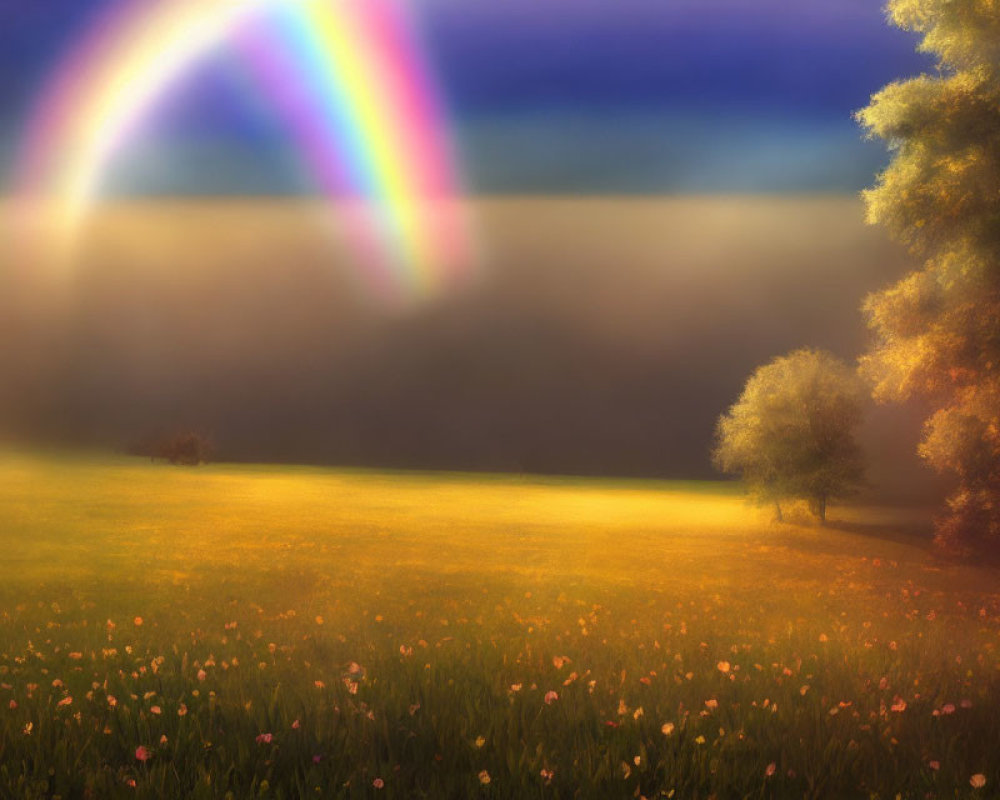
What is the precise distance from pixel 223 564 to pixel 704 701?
15.2m

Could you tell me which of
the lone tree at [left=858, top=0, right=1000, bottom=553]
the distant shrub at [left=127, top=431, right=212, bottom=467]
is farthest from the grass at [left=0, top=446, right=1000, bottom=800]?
the distant shrub at [left=127, top=431, right=212, bottom=467]

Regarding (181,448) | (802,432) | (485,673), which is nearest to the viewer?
(485,673)

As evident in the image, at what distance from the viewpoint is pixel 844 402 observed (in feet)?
114

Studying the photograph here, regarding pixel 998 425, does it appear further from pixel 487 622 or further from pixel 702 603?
pixel 487 622

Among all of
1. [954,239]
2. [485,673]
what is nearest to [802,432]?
[954,239]

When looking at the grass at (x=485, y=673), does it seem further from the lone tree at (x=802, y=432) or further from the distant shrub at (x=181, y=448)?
the distant shrub at (x=181, y=448)

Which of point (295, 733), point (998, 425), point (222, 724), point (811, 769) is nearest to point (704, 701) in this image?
point (811, 769)

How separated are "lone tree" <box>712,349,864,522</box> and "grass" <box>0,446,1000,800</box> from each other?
10056mm

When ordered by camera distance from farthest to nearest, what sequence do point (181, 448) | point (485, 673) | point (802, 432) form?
point (181, 448), point (802, 432), point (485, 673)

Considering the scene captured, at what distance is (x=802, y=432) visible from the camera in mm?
34750

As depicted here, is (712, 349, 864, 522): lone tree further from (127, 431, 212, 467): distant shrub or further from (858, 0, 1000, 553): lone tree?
(127, 431, 212, 467): distant shrub

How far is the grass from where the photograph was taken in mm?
5488

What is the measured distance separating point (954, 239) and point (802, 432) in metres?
13.9

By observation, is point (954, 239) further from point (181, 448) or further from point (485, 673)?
point (181, 448)
